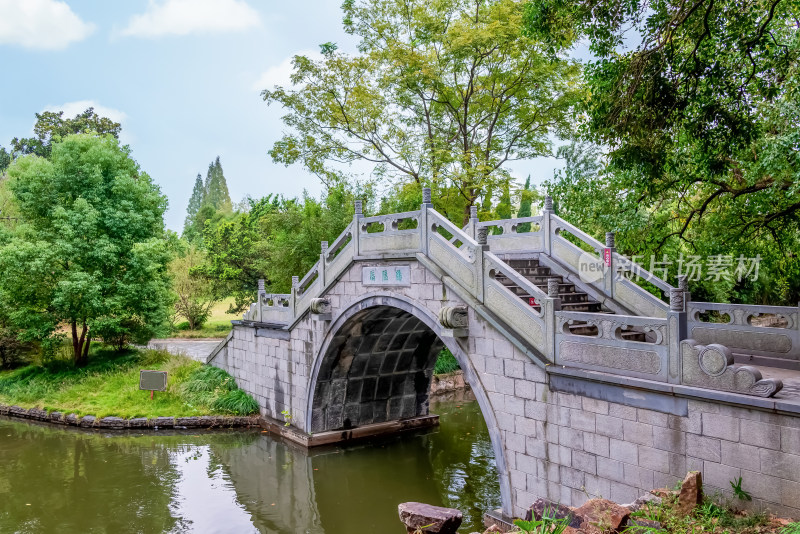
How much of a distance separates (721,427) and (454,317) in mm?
3494

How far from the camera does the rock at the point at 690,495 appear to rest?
5.05 m

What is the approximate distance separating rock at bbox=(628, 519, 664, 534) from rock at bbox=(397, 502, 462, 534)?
4.15 ft

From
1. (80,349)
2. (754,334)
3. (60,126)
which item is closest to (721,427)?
(754,334)

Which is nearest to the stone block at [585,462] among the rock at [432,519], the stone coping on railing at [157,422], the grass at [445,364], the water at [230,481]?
the rock at [432,519]

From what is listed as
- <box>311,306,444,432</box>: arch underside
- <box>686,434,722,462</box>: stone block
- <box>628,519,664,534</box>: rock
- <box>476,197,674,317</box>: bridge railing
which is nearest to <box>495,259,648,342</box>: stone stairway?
<box>476,197,674,317</box>: bridge railing

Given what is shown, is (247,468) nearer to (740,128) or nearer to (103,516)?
(103,516)

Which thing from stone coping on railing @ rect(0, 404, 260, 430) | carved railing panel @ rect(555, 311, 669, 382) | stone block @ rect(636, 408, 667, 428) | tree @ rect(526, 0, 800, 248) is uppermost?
tree @ rect(526, 0, 800, 248)

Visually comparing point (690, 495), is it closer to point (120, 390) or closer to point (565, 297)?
point (565, 297)

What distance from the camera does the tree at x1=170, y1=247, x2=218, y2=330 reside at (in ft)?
88.5

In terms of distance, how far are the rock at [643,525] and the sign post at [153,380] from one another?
42.6 ft

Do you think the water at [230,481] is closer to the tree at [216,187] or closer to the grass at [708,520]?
the grass at [708,520]

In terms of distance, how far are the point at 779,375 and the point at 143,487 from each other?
32.1 feet

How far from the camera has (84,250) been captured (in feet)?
54.7

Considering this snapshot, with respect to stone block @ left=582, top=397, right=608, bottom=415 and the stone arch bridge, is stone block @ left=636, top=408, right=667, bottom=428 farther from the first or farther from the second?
stone block @ left=582, top=397, right=608, bottom=415
